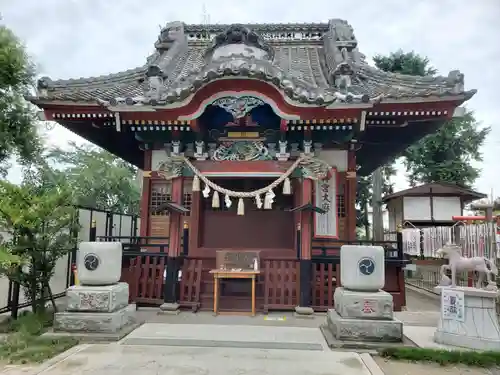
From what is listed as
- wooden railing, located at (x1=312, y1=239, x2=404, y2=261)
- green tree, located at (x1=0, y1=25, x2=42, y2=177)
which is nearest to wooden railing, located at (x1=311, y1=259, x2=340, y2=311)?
wooden railing, located at (x1=312, y1=239, x2=404, y2=261)

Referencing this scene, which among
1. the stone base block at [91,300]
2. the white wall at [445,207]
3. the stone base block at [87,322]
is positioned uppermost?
the white wall at [445,207]

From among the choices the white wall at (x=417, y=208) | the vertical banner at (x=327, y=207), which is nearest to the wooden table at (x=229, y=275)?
the vertical banner at (x=327, y=207)

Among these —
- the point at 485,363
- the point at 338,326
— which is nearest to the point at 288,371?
the point at 338,326

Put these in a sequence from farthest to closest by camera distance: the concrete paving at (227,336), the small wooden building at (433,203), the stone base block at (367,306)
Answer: the small wooden building at (433,203)
the stone base block at (367,306)
the concrete paving at (227,336)

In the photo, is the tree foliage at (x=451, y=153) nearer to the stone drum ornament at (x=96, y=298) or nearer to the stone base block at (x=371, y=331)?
the stone base block at (x=371, y=331)

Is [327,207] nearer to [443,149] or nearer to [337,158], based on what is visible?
[337,158]

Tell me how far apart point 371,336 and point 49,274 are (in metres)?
5.23

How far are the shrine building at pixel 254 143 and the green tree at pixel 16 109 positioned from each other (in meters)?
0.98

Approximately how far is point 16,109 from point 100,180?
466 inches

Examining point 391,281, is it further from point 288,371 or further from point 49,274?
point 49,274

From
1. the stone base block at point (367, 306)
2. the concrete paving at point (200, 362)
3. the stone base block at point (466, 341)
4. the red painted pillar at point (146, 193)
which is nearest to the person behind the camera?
the concrete paving at point (200, 362)

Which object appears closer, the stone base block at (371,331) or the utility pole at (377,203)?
the stone base block at (371,331)

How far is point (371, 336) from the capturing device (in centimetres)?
526

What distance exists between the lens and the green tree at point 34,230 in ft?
19.3
